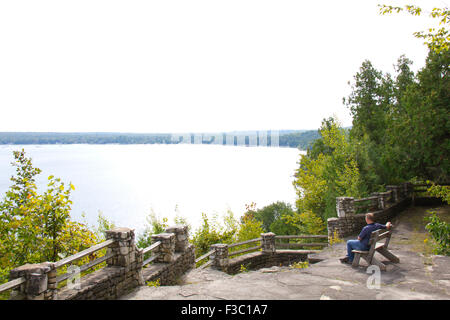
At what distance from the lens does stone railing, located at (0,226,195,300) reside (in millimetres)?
5191

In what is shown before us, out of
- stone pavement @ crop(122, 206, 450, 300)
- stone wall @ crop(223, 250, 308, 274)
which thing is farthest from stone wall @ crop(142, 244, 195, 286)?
stone wall @ crop(223, 250, 308, 274)

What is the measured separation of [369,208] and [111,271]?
13507 mm

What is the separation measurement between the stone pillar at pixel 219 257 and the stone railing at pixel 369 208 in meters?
4.67

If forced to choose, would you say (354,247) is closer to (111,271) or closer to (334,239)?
(334,239)

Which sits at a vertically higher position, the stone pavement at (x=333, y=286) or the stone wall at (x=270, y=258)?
the stone pavement at (x=333, y=286)

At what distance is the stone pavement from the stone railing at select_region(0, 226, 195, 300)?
1.66 ft

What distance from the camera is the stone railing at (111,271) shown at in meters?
5.19

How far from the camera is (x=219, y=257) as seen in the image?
12547mm

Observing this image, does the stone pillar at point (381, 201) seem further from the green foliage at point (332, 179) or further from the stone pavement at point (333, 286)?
the stone pavement at point (333, 286)

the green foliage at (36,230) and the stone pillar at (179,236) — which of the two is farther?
the stone pillar at (179,236)

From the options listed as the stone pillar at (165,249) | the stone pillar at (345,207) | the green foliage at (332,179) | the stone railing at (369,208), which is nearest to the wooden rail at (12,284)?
the stone pillar at (165,249)

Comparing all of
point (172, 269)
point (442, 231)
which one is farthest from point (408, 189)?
point (172, 269)

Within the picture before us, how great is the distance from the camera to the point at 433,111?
18.8 m

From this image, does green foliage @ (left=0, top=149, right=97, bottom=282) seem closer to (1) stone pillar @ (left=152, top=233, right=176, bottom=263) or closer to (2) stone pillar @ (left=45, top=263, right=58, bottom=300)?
(1) stone pillar @ (left=152, top=233, right=176, bottom=263)
